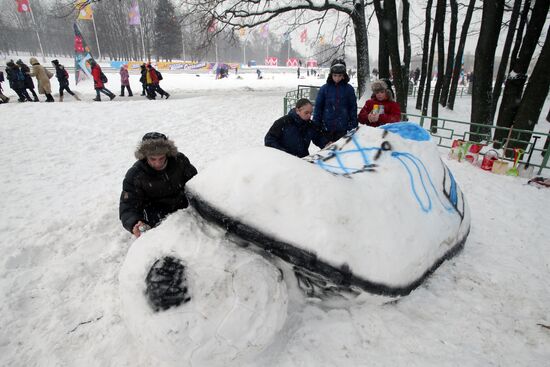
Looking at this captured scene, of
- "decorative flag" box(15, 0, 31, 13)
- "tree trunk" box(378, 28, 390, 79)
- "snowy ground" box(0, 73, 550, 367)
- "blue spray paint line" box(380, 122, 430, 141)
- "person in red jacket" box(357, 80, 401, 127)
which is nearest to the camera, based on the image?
"snowy ground" box(0, 73, 550, 367)

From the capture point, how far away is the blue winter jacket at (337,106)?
4094 millimetres

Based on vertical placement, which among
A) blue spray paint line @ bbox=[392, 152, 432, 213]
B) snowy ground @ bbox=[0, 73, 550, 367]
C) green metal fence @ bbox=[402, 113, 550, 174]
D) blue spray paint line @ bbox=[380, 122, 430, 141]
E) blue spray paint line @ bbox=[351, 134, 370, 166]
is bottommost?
snowy ground @ bbox=[0, 73, 550, 367]

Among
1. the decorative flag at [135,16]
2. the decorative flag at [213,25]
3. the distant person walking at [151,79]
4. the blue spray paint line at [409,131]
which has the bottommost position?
the blue spray paint line at [409,131]

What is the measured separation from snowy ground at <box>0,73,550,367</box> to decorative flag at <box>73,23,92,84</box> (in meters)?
12.4

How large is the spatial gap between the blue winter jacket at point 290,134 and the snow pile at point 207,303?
1.85 meters

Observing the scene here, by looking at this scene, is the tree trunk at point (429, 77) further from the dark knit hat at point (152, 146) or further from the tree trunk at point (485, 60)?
the dark knit hat at point (152, 146)

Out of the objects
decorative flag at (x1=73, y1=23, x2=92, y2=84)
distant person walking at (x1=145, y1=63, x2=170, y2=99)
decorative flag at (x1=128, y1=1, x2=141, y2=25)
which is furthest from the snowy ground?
decorative flag at (x1=128, y1=1, x2=141, y2=25)

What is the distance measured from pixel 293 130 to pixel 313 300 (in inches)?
77.9

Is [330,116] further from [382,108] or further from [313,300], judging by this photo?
[313,300]

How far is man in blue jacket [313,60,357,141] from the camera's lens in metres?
4.07

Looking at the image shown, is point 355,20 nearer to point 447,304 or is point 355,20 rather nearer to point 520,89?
point 520,89

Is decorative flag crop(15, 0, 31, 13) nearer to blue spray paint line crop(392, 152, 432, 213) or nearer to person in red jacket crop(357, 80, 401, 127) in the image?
person in red jacket crop(357, 80, 401, 127)

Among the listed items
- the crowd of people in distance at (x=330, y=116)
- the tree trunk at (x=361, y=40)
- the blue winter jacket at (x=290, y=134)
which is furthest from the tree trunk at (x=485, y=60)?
the tree trunk at (x=361, y=40)

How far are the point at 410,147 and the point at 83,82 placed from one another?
19.0 metres
